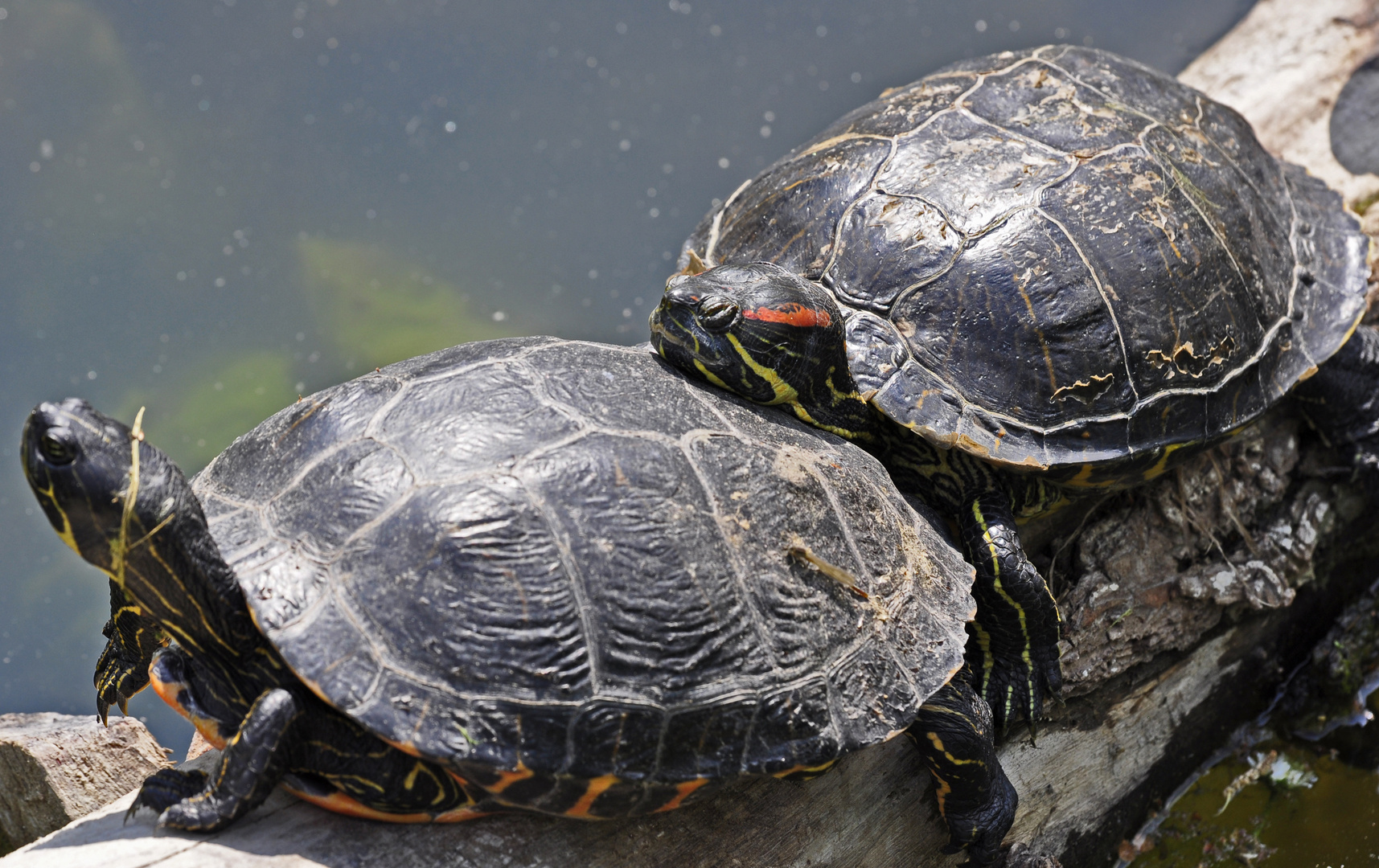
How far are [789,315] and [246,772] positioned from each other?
68.5 inches

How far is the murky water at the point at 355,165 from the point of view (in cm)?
552

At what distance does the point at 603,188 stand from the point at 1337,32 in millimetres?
4074

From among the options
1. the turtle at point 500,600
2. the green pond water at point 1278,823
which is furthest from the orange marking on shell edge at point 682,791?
the green pond water at point 1278,823

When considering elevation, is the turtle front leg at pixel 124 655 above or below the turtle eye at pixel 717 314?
below

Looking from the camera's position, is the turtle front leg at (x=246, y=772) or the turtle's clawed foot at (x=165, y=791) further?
the turtle's clawed foot at (x=165, y=791)

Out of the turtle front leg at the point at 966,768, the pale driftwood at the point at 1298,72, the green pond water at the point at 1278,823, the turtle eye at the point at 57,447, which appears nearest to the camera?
the turtle eye at the point at 57,447

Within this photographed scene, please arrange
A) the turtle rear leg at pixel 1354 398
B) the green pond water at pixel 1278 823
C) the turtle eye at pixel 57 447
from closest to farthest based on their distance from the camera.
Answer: the turtle eye at pixel 57 447
the green pond water at pixel 1278 823
the turtle rear leg at pixel 1354 398

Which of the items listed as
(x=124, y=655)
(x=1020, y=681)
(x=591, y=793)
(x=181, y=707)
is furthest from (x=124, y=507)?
(x=1020, y=681)

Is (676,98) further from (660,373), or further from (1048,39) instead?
(660,373)

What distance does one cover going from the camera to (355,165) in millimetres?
6180

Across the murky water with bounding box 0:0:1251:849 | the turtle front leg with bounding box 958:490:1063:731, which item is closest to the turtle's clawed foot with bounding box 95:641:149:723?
the turtle front leg with bounding box 958:490:1063:731

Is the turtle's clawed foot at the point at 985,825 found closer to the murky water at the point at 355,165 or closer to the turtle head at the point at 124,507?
the turtle head at the point at 124,507

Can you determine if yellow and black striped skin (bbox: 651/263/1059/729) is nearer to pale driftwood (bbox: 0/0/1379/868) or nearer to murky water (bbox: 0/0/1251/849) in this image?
pale driftwood (bbox: 0/0/1379/868)

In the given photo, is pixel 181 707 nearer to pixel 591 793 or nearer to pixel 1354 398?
pixel 591 793
